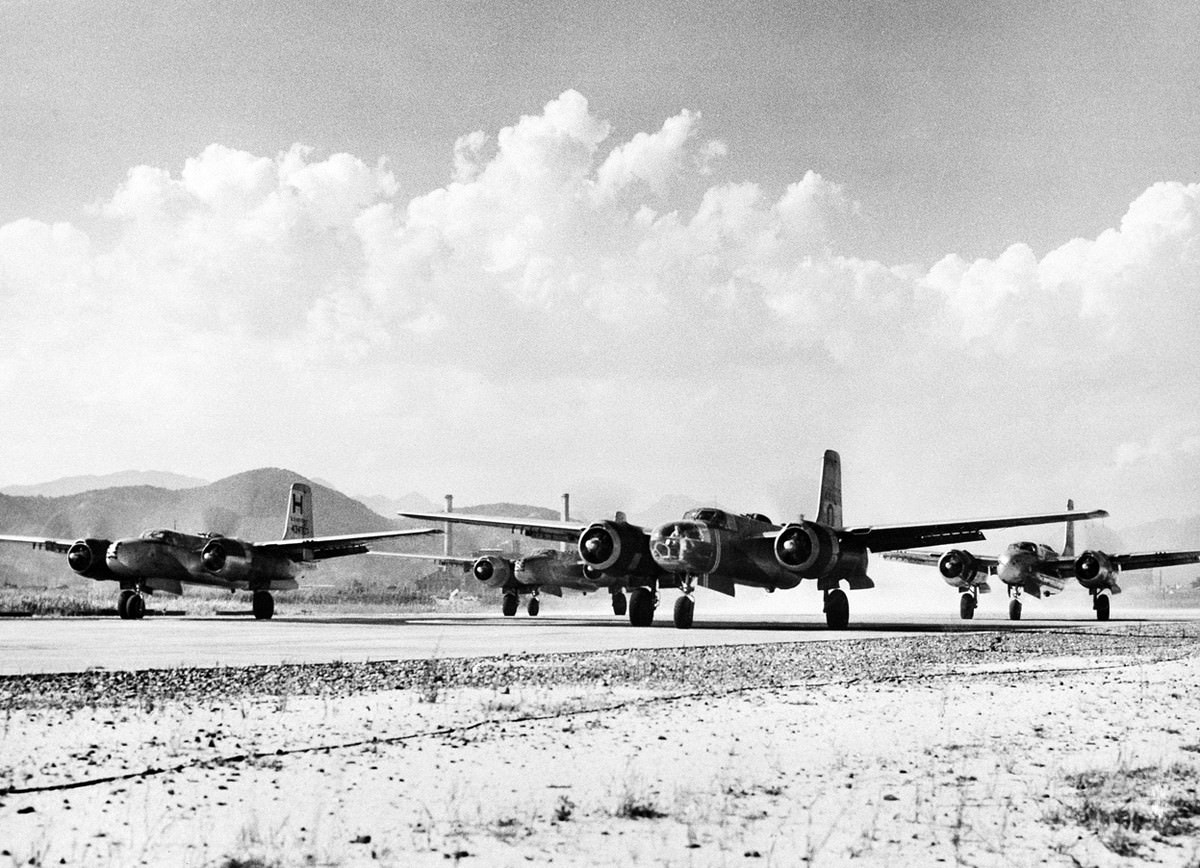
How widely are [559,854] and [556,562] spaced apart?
144 ft

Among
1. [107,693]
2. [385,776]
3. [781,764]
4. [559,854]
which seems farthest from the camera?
[107,693]

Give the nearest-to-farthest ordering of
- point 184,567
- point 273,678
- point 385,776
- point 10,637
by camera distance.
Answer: point 385,776
point 273,678
point 10,637
point 184,567

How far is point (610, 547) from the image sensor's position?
3092 centimetres

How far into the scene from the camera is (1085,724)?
11.1 meters

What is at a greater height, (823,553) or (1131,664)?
(823,553)

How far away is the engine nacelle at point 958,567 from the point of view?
146ft

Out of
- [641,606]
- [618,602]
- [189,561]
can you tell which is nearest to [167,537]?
[189,561]

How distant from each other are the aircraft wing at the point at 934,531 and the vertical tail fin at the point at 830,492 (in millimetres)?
5367

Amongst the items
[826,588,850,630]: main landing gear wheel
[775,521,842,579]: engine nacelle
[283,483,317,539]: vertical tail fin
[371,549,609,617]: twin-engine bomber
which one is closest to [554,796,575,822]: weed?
[775,521,842,579]: engine nacelle

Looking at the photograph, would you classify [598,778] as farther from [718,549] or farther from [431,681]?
[718,549]

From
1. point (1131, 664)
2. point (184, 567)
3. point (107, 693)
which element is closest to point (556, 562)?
point (184, 567)

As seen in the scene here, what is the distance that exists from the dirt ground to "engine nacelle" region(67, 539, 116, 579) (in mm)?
28715

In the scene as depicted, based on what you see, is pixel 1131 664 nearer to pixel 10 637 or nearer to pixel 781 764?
pixel 781 764

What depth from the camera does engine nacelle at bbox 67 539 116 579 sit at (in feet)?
127
